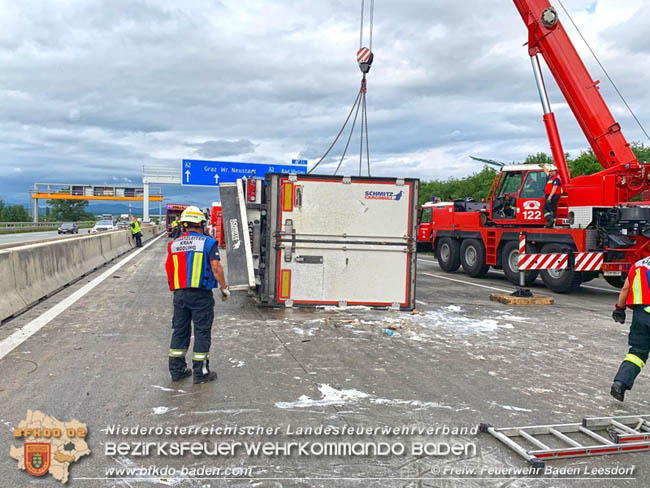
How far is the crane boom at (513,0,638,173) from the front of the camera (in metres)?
12.3

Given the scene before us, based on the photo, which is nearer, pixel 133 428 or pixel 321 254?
pixel 133 428

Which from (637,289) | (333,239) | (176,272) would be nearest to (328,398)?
(176,272)

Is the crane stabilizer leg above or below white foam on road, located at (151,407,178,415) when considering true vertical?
above

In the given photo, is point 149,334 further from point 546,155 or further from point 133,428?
point 546,155

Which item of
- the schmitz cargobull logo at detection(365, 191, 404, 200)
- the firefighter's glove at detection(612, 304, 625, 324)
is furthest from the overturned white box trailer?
the firefighter's glove at detection(612, 304, 625, 324)

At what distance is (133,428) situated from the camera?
3947 mm

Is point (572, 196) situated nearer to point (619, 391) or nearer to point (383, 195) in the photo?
point (383, 195)

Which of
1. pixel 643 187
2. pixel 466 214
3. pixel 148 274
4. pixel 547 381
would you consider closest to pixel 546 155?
pixel 466 214

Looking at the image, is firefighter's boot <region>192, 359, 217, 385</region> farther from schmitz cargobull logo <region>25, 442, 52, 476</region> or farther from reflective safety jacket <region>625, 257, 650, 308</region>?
reflective safety jacket <region>625, 257, 650, 308</region>

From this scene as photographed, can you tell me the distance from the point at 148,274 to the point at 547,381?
1155 centimetres

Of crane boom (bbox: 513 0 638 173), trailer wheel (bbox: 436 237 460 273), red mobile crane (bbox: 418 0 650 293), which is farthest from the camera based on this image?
trailer wheel (bbox: 436 237 460 273)

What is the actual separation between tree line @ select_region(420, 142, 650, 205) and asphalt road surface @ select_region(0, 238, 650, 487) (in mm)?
18952

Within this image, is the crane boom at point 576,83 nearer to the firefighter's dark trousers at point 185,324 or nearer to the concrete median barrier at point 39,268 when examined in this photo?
the firefighter's dark trousers at point 185,324

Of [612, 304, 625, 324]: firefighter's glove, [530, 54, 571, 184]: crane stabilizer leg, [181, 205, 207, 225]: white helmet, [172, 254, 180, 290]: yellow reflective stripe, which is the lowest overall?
[612, 304, 625, 324]: firefighter's glove
